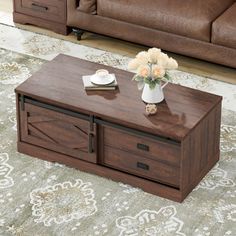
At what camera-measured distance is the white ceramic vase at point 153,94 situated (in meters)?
5.15

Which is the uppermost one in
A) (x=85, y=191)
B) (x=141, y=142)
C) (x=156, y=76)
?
(x=156, y=76)

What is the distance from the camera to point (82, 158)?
17.7ft

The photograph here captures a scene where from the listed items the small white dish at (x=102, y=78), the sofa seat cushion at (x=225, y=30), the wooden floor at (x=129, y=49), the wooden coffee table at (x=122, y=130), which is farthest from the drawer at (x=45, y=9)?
the small white dish at (x=102, y=78)

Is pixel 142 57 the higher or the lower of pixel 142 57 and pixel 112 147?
the higher

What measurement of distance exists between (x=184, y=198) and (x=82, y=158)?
0.70 meters

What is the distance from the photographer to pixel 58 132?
17.7 ft

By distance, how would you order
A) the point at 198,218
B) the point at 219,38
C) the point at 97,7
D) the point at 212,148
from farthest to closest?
the point at 97,7 < the point at 219,38 < the point at 212,148 < the point at 198,218

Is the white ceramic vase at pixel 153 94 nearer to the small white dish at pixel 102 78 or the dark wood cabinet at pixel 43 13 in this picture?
the small white dish at pixel 102 78

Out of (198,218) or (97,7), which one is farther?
(97,7)

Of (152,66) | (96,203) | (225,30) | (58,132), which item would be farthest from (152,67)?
(225,30)

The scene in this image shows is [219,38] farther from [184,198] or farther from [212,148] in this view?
[184,198]

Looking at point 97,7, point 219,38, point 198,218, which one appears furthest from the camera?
point 97,7

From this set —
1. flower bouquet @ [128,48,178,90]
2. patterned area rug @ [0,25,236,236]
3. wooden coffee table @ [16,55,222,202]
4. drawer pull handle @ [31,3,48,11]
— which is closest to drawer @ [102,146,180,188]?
wooden coffee table @ [16,55,222,202]

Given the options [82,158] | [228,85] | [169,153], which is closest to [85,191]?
[82,158]
